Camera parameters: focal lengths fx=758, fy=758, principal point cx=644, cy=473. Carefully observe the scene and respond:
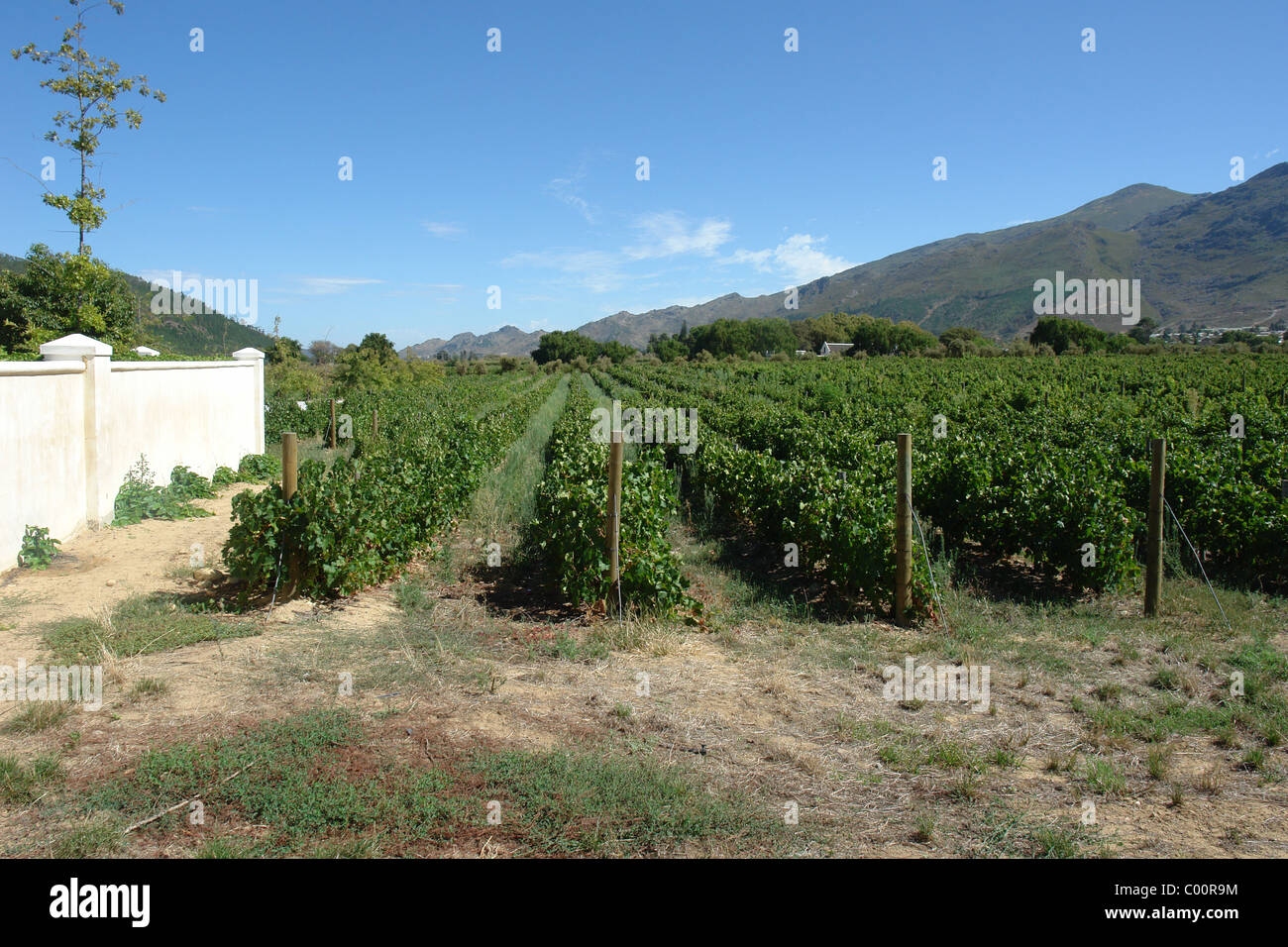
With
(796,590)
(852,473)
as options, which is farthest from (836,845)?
(852,473)

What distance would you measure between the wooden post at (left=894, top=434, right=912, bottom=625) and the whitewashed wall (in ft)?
29.4

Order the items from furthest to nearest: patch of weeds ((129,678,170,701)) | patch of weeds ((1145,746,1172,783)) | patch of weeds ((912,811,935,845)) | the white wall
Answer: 1. the white wall
2. patch of weeds ((129,678,170,701))
3. patch of weeds ((1145,746,1172,783))
4. patch of weeds ((912,811,935,845))

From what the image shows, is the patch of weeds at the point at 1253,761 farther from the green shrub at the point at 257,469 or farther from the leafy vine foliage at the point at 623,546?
the green shrub at the point at 257,469

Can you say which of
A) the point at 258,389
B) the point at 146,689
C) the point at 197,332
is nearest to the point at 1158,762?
the point at 146,689

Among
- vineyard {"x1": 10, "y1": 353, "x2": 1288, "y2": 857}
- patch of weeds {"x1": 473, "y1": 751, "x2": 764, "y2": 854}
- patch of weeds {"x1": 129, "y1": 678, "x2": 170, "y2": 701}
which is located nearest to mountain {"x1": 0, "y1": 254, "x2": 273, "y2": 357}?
vineyard {"x1": 10, "y1": 353, "x2": 1288, "y2": 857}

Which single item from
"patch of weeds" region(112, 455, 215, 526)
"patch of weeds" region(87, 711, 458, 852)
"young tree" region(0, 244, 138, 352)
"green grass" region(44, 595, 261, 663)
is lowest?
"patch of weeds" region(87, 711, 458, 852)

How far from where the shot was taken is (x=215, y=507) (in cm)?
1253

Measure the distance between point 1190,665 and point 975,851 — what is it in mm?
3641

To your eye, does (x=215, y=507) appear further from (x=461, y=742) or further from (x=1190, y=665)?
(x=1190, y=665)

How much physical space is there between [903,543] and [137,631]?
6505mm

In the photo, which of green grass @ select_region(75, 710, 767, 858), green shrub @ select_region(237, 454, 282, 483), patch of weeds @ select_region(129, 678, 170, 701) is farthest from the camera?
green shrub @ select_region(237, 454, 282, 483)

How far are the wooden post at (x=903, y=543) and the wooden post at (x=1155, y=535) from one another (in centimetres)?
220

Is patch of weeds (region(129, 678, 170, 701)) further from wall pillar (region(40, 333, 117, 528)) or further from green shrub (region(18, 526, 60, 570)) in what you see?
wall pillar (region(40, 333, 117, 528))

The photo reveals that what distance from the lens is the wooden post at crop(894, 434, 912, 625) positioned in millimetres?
6871
